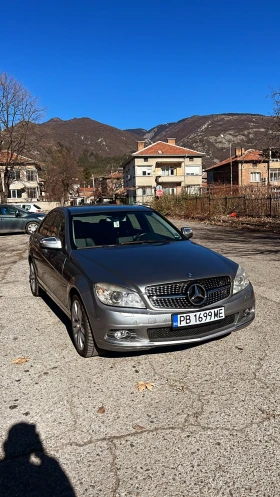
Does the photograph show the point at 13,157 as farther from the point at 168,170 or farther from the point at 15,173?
the point at 168,170

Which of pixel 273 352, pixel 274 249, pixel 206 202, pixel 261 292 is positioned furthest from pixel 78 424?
pixel 206 202

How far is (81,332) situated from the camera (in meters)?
3.81

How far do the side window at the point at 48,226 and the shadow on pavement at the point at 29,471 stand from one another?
326cm

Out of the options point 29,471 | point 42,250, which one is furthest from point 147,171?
point 29,471

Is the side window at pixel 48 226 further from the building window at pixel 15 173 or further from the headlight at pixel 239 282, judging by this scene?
the building window at pixel 15 173

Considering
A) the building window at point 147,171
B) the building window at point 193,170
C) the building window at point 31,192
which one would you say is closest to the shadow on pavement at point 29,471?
the building window at point 147,171

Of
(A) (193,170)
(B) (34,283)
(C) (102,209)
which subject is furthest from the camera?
(A) (193,170)

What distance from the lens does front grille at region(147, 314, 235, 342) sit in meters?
3.32

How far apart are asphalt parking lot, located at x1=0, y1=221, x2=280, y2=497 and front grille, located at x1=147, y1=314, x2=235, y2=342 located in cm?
33

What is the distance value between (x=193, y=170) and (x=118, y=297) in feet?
225

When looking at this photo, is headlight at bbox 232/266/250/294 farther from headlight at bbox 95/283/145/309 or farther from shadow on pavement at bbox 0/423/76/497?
shadow on pavement at bbox 0/423/76/497

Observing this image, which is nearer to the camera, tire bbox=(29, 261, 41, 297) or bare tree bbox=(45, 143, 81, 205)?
tire bbox=(29, 261, 41, 297)

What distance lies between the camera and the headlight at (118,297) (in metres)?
3.32

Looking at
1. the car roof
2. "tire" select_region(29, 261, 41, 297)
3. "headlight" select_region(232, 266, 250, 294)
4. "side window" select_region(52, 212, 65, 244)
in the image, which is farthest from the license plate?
"tire" select_region(29, 261, 41, 297)
